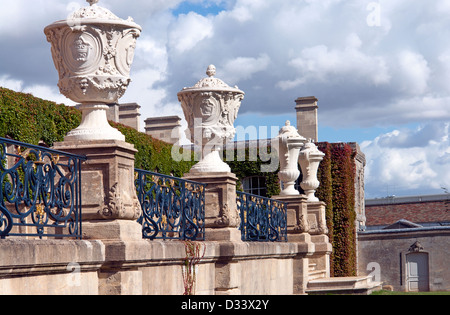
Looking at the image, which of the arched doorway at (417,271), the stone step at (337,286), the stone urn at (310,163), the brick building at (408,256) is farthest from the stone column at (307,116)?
the stone step at (337,286)

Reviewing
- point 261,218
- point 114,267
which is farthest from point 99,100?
point 261,218

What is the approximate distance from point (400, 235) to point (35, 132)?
1003 inches

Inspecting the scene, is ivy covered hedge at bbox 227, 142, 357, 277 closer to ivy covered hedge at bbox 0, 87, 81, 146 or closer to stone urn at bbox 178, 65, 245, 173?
ivy covered hedge at bbox 0, 87, 81, 146

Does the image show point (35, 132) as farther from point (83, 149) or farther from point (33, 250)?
point (33, 250)

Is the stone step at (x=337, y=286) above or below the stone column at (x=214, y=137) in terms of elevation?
below

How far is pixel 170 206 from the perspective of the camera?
9.79m

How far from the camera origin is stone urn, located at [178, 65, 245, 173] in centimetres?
1139

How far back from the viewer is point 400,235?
38688 millimetres

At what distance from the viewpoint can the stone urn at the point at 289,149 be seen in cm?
1619

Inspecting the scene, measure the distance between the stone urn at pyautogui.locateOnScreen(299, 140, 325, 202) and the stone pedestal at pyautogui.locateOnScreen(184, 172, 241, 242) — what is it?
779 cm

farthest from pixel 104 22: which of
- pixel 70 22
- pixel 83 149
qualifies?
pixel 83 149

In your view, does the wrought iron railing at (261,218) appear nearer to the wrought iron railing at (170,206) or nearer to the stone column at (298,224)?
the stone column at (298,224)

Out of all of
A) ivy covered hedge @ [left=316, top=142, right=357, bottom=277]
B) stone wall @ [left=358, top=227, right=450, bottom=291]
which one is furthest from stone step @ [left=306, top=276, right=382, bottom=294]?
stone wall @ [left=358, top=227, right=450, bottom=291]

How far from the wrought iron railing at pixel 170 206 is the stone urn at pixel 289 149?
5.26m
